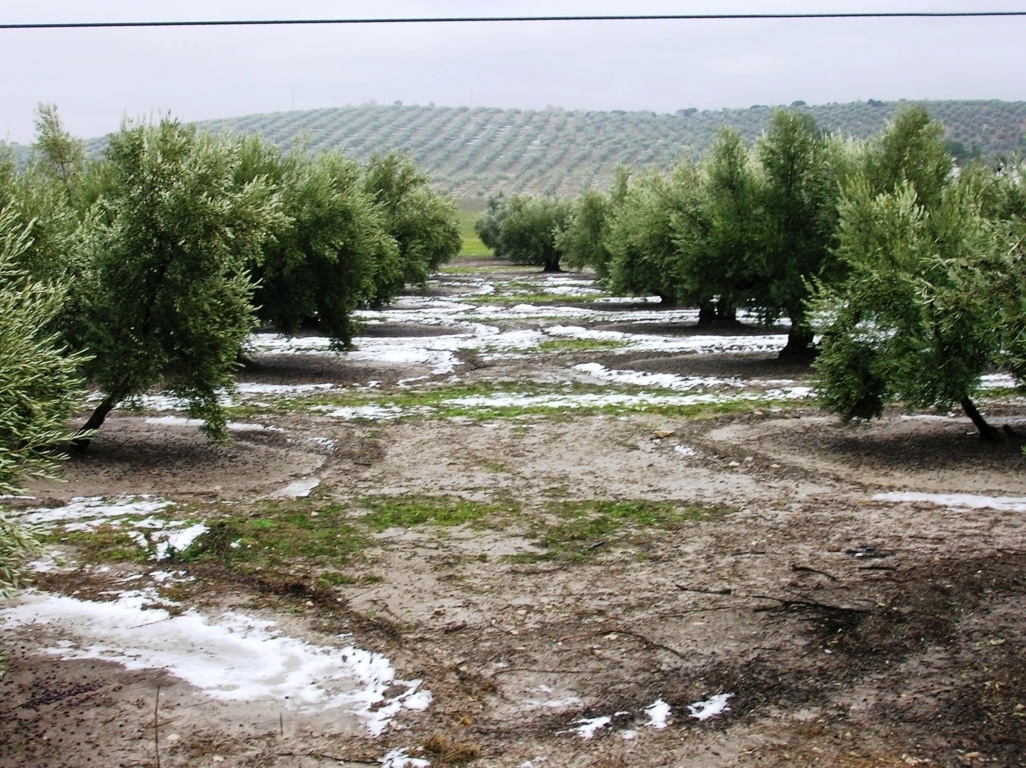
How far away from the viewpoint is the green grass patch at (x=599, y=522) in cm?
1031

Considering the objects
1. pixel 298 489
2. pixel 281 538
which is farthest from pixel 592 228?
pixel 281 538

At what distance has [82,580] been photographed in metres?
9.25

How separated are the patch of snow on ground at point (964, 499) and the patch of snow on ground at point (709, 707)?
5.99 metres

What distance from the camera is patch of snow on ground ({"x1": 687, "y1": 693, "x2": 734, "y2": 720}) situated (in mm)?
6605

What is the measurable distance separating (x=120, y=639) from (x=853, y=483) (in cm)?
913

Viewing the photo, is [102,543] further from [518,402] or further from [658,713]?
[518,402]

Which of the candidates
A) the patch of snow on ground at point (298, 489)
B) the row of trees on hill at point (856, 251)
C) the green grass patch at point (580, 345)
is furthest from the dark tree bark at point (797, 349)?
the patch of snow on ground at point (298, 489)

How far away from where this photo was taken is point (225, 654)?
768 cm

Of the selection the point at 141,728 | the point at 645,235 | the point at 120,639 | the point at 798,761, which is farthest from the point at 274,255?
the point at 798,761

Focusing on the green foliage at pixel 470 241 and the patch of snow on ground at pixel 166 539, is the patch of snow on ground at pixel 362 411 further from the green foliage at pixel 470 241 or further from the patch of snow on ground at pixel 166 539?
the green foliage at pixel 470 241

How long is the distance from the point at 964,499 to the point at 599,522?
4.37 meters

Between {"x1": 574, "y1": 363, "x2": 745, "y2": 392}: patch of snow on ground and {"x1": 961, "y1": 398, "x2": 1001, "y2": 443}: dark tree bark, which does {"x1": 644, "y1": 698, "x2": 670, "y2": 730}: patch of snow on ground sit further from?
{"x1": 574, "y1": 363, "x2": 745, "y2": 392}: patch of snow on ground

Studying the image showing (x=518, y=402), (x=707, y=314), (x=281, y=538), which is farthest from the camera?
(x=707, y=314)

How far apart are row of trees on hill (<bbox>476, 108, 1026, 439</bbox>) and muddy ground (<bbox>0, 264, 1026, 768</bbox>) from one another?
145 cm
